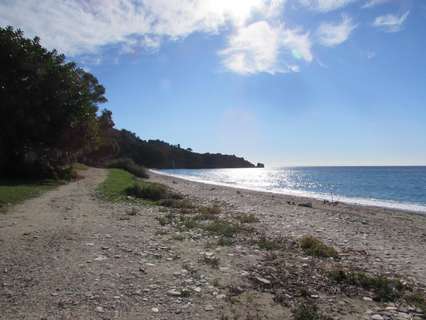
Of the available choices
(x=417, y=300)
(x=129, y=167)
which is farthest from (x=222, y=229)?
(x=129, y=167)

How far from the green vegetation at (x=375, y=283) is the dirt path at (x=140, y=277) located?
18.4 inches

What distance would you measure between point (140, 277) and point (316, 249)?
5732 mm

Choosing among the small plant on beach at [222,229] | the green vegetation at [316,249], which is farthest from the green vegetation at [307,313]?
the small plant on beach at [222,229]

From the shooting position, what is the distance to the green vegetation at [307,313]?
5570mm

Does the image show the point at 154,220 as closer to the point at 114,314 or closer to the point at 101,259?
the point at 101,259

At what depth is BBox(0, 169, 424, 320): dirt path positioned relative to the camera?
568cm

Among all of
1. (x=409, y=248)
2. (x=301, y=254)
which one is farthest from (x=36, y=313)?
(x=409, y=248)

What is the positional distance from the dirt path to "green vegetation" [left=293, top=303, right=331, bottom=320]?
17cm

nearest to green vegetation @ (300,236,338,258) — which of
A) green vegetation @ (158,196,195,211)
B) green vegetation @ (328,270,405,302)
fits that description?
green vegetation @ (328,270,405,302)

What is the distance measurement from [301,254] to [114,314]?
627cm

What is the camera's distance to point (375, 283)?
24.5ft

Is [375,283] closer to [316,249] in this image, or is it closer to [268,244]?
[316,249]

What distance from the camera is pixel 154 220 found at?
14.3 m

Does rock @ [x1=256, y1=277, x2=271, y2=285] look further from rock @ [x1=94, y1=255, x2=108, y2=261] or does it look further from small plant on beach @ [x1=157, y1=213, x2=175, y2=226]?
small plant on beach @ [x1=157, y1=213, x2=175, y2=226]
